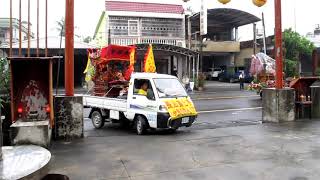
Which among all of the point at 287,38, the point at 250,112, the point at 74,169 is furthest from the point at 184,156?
the point at 287,38

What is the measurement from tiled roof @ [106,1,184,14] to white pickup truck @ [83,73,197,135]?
82.4 feet

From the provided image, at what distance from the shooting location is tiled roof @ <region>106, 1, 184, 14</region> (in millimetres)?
36750

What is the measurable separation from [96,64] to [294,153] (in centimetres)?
871

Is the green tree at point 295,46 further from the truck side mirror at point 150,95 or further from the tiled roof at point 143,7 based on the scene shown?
the truck side mirror at point 150,95

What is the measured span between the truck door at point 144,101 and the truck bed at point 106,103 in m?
0.38

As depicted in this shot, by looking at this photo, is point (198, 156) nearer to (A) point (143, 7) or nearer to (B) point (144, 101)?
(B) point (144, 101)

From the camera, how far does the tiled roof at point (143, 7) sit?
36.8m

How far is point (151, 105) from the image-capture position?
37.3 ft

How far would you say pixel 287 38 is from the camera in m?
43.8

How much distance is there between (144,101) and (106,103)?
1.79 meters

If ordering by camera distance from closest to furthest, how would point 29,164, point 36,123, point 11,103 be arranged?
point 29,164, point 36,123, point 11,103

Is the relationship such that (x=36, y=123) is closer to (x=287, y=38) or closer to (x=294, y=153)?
(x=294, y=153)

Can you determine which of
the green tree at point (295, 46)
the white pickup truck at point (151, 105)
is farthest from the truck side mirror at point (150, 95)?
the green tree at point (295, 46)

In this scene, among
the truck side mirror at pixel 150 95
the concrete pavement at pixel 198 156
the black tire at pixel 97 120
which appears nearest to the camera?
the concrete pavement at pixel 198 156
